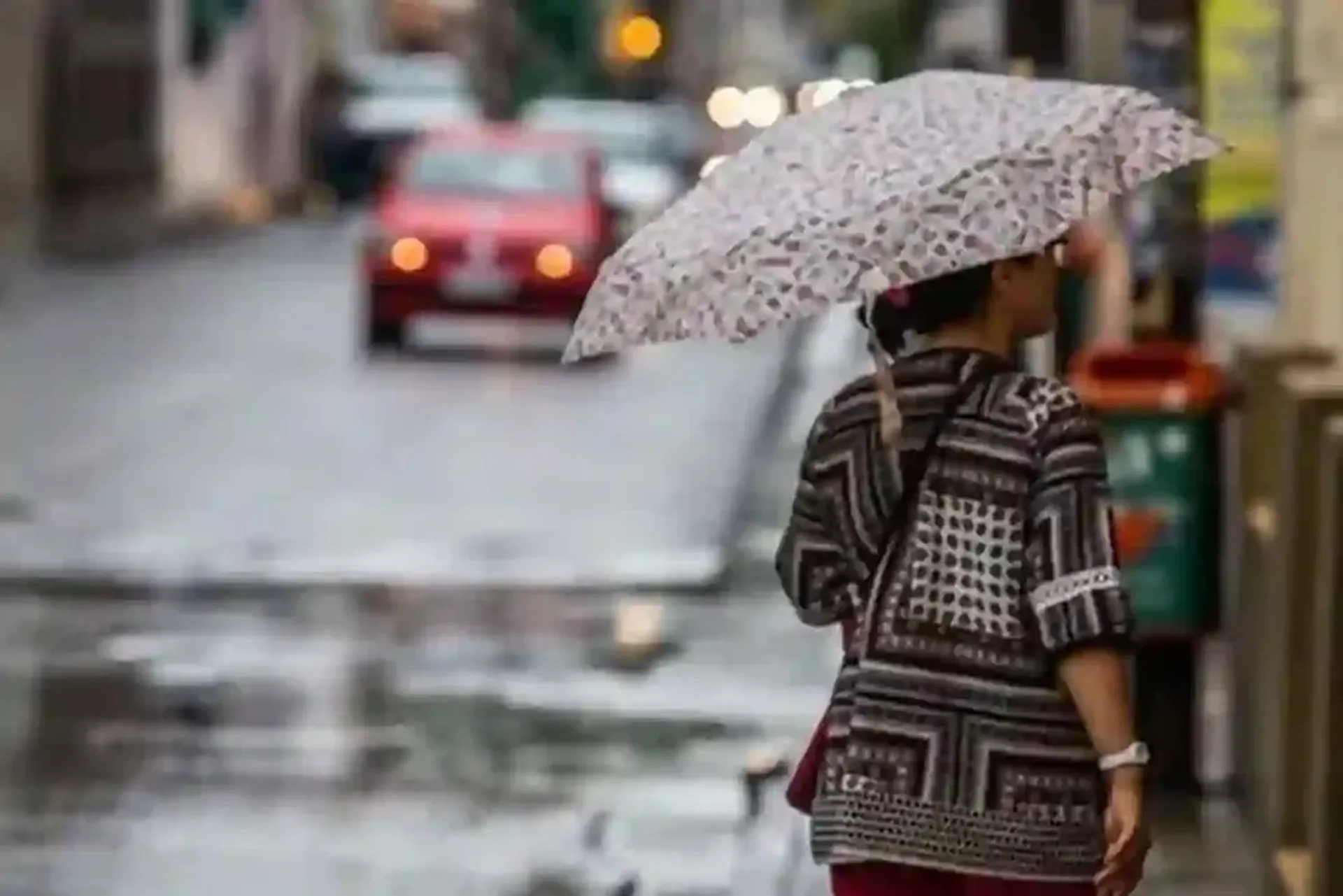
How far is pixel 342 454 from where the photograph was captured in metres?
19.2

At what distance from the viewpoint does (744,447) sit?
786 inches

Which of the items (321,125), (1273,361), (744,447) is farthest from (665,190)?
(1273,361)

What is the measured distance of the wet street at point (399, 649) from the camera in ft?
30.1

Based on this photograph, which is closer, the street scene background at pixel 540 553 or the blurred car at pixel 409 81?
the street scene background at pixel 540 553

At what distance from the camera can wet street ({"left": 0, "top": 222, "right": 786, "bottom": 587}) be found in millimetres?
15195

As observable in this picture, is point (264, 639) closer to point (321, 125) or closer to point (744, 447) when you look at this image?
point (744, 447)

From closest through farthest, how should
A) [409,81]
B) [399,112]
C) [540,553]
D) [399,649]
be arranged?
[399,649] → [540,553] → [399,112] → [409,81]

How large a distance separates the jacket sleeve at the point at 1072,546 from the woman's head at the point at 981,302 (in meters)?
0.19

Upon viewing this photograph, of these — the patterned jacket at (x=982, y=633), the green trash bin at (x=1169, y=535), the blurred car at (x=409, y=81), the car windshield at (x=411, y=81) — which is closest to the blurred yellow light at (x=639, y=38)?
the blurred car at (x=409, y=81)

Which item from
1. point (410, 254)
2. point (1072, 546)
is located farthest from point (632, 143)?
point (1072, 546)

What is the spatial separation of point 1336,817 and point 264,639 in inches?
264

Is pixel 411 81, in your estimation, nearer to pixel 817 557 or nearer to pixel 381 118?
pixel 381 118

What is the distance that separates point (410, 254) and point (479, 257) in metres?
0.54

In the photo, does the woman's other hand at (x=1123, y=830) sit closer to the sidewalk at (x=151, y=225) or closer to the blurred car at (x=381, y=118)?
the sidewalk at (x=151, y=225)
